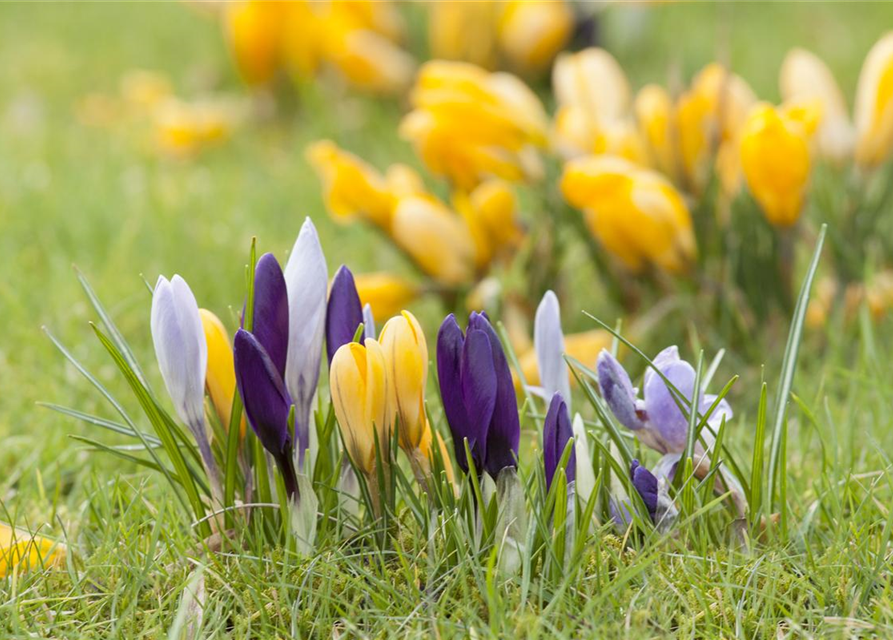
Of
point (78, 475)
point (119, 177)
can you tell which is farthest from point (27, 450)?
point (119, 177)

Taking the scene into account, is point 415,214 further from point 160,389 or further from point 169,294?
point 169,294

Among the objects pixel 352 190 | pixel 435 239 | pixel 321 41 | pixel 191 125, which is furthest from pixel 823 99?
pixel 191 125

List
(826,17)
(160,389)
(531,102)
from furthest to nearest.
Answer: (826,17), (531,102), (160,389)

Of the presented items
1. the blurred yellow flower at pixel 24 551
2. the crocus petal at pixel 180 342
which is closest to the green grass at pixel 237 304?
the blurred yellow flower at pixel 24 551

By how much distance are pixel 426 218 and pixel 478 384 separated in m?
0.81

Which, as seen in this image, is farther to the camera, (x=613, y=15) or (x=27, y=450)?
(x=613, y=15)

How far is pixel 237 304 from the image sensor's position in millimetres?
1831

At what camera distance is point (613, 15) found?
303 cm

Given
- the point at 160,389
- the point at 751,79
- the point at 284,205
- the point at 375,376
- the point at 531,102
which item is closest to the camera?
the point at 375,376

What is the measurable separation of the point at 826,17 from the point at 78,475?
10.0 ft

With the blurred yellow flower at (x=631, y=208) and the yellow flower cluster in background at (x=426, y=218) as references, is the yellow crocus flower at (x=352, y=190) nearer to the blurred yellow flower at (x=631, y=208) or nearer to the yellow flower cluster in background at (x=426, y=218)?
the yellow flower cluster in background at (x=426, y=218)

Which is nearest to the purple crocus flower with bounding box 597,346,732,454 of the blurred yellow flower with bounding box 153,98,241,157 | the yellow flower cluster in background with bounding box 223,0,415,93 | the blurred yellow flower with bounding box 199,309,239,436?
the blurred yellow flower with bounding box 199,309,239,436

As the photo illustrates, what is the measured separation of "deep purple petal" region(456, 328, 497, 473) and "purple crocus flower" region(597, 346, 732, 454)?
0.11 metres

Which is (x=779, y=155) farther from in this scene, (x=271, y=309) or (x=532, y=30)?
(x=532, y=30)
